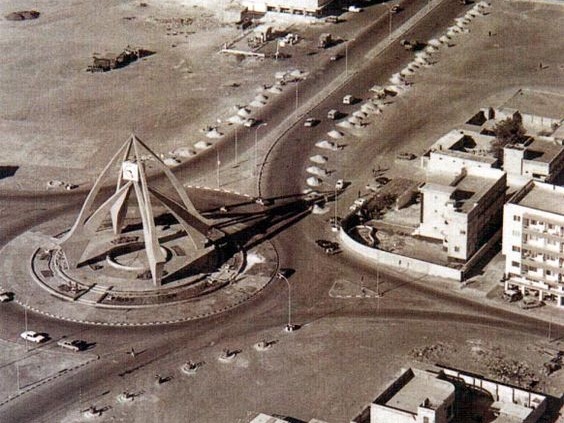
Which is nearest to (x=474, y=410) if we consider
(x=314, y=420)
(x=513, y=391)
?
(x=513, y=391)

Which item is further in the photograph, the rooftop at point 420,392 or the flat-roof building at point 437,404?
the rooftop at point 420,392

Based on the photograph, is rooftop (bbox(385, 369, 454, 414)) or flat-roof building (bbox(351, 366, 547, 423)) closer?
flat-roof building (bbox(351, 366, 547, 423))

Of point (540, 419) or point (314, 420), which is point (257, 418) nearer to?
point (314, 420)

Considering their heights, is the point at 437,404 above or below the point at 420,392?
above

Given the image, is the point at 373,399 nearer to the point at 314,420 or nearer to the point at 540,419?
the point at 314,420

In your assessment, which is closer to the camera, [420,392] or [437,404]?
[437,404]
